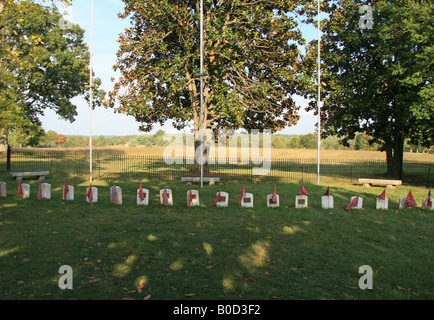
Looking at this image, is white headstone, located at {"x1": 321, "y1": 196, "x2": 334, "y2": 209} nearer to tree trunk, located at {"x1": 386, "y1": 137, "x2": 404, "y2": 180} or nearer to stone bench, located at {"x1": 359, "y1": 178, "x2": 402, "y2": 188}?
stone bench, located at {"x1": 359, "y1": 178, "x2": 402, "y2": 188}

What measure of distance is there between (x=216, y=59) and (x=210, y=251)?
47.7ft

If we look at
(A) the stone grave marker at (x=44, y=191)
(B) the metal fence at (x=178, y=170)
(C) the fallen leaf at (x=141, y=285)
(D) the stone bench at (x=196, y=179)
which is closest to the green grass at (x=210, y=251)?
(C) the fallen leaf at (x=141, y=285)

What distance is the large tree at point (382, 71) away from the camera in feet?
54.0

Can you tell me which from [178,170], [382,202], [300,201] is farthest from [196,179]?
[178,170]

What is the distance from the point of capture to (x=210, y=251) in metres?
7.06

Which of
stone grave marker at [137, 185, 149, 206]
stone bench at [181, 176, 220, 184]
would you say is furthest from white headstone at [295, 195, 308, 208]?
stone bench at [181, 176, 220, 184]

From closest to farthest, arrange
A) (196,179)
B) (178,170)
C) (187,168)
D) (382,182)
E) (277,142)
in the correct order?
(196,179), (382,182), (178,170), (187,168), (277,142)

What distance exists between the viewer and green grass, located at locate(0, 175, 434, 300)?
5273 mm

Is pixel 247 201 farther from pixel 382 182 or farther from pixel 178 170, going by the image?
pixel 178 170

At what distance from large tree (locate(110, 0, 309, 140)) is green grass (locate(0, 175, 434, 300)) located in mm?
8180
